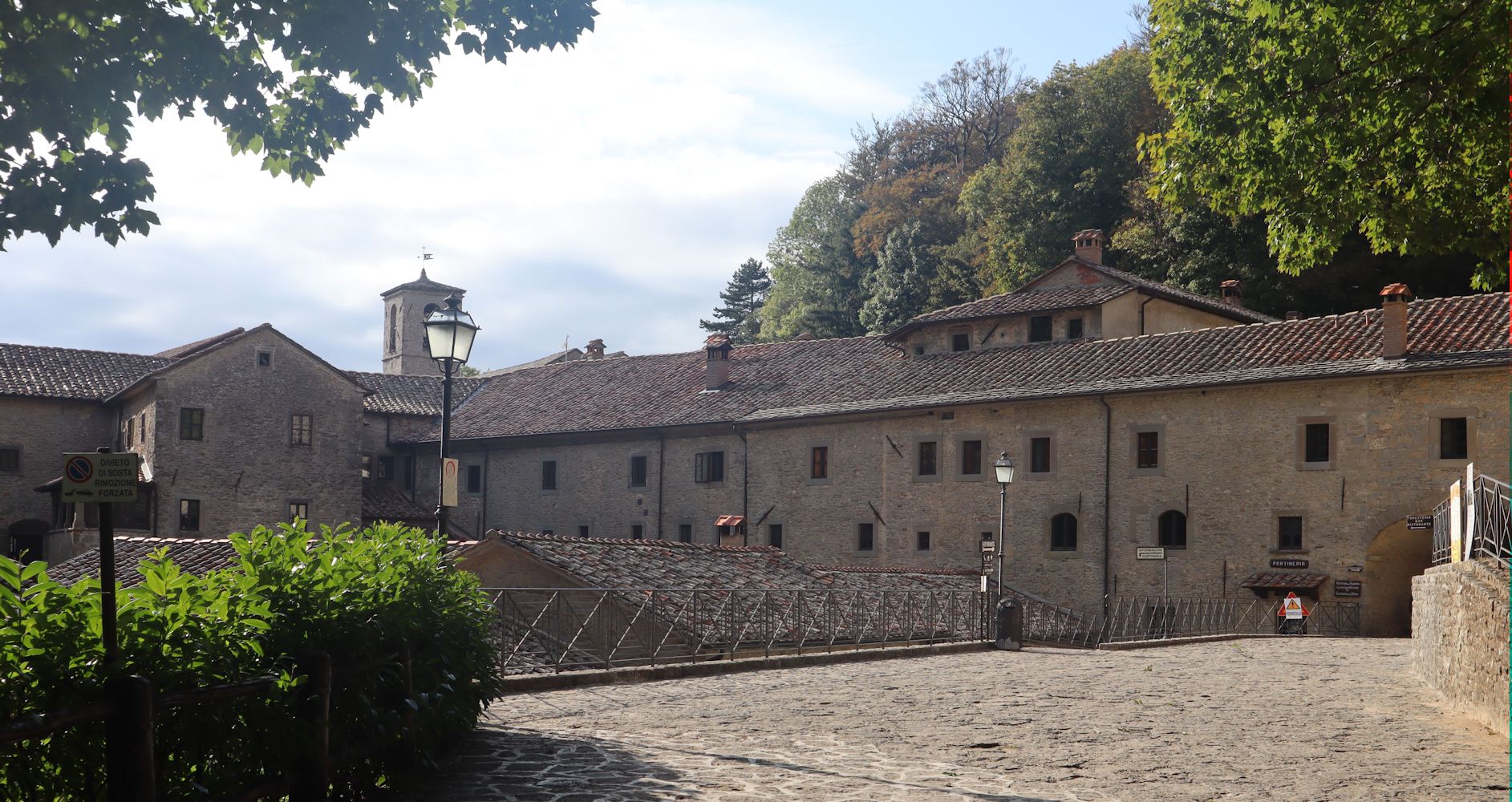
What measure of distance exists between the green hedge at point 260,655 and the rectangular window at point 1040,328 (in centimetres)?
3133

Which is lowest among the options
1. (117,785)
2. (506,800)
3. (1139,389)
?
(506,800)

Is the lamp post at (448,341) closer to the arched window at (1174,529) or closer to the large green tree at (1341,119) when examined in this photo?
the large green tree at (1341,119)

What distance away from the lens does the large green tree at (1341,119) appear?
1148 cm

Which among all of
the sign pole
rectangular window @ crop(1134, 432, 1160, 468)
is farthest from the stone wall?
rectangular window @ crop(1134, 432, 1160, 468)

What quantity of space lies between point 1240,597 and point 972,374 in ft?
32.8

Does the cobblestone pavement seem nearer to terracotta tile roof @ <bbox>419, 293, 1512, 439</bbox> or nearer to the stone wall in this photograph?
the stone wall

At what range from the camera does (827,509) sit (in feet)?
128

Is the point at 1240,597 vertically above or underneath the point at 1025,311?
underneath

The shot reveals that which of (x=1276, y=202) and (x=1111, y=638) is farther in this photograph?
(x=1111, y=638)

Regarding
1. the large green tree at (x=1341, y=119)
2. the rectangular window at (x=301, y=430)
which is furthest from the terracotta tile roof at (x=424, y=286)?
the large green tree at (x=1341, y=119)

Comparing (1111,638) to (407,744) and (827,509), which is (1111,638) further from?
(407,744)

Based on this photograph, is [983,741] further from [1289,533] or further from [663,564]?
[1289,533]

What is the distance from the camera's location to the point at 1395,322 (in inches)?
1181

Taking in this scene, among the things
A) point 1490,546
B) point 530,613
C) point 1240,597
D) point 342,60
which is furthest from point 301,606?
point 1240,597
